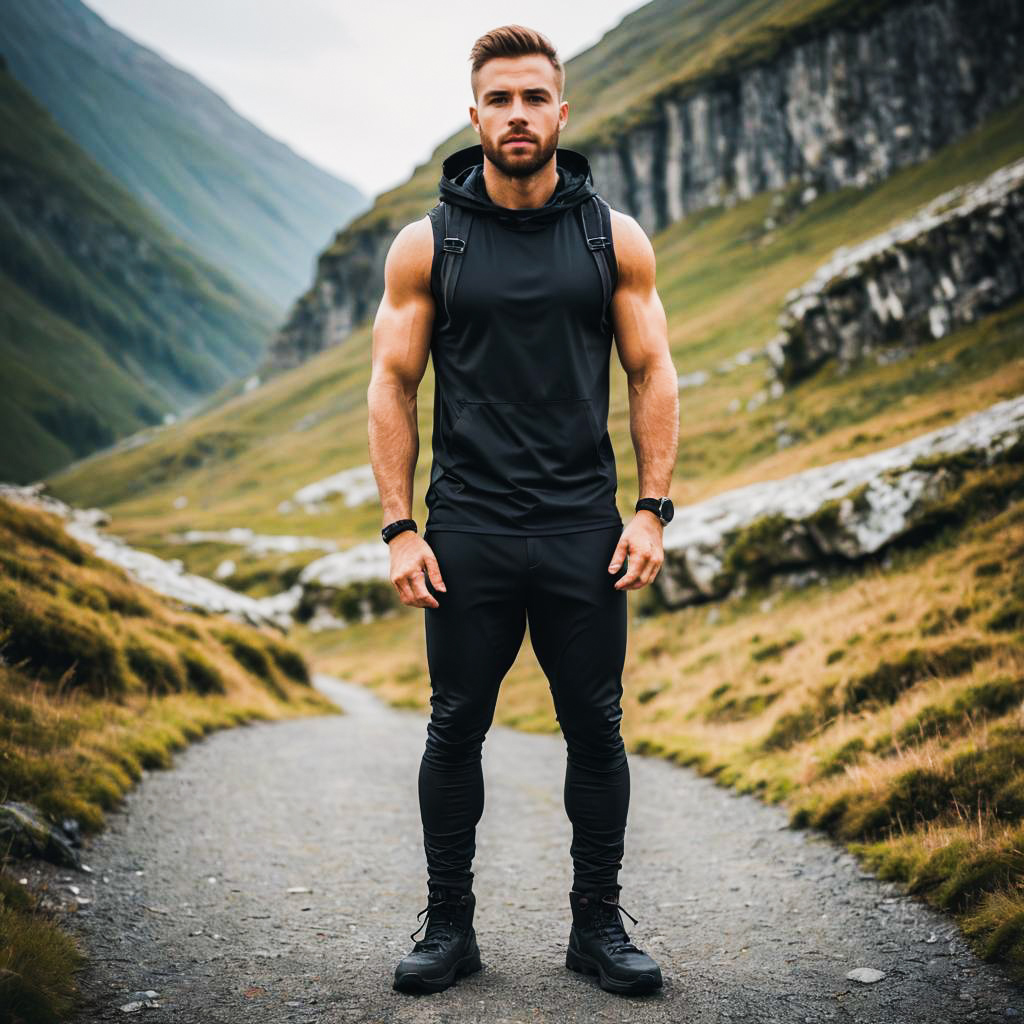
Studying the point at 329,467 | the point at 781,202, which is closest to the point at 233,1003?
the point at 329,467

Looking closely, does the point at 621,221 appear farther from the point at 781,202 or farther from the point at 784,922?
the point at 781,202

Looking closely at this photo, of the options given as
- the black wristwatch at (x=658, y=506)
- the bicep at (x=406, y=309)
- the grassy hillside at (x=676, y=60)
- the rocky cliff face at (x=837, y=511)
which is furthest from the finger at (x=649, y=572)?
the grassy hillside at (x=676, y=60)

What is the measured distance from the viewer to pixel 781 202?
356 feet

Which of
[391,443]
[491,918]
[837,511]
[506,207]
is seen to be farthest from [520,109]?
[837,511]

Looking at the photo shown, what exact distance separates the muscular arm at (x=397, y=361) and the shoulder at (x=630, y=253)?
904mm

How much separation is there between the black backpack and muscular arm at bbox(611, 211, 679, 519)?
71mm

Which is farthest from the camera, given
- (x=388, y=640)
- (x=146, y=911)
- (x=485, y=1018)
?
(x=388, y=640)

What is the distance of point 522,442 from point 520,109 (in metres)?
1.55

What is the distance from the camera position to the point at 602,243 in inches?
166

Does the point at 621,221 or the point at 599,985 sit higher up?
the point at 621,221

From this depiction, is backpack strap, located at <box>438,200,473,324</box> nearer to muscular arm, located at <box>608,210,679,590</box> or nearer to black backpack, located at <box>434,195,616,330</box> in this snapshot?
black backpack, located at <box>434,195,616,330</box>

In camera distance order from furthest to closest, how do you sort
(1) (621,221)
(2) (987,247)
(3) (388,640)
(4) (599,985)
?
(3) (388,640) → (2) (987,247) → (1) (621,221) → (4) (599,985)

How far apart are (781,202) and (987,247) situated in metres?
85.6

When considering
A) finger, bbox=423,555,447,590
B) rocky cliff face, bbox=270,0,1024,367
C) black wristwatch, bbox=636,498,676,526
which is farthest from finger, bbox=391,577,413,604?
rocky cliff face, bbox=270,0,1024,367
